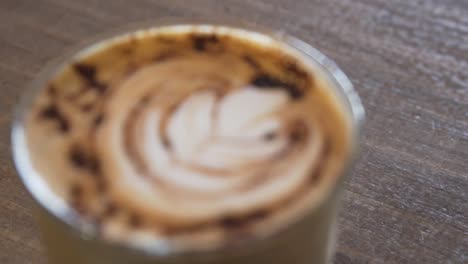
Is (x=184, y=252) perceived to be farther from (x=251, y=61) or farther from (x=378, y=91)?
(x=378, y=91)

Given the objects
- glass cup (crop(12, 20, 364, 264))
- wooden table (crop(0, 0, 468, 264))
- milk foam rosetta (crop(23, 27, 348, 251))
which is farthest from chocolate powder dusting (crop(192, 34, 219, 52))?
wooden table (crop(0, 0, 468, 264))

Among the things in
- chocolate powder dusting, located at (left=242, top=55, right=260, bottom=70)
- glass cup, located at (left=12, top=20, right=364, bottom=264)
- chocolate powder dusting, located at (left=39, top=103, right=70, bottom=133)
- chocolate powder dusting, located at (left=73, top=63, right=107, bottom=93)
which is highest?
chocolate powder dusting, located at (left=242, top=55, right=260, bottom=70)

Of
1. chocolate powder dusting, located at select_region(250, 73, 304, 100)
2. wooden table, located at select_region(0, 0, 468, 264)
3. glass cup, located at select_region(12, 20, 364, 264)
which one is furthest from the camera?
wooden table, located at select_region(0, 0, 468, 264)

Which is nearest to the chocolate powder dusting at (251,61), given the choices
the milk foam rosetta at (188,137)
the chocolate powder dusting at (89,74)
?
the milk foam rosetta at (188,137)

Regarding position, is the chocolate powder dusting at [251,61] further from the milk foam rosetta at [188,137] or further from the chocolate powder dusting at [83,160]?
the chocolate powder dusting at [83,160]

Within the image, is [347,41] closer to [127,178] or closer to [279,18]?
[279,18]

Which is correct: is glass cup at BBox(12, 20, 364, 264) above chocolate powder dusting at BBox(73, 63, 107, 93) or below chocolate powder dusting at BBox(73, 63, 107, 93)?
below

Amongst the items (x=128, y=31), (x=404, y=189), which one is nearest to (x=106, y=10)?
(x=128, y=31)

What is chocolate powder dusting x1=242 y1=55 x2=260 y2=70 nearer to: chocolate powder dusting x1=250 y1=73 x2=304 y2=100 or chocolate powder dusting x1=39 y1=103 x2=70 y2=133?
chocolate powder dusting x1=250 y1=73 x2=304 y2=100
